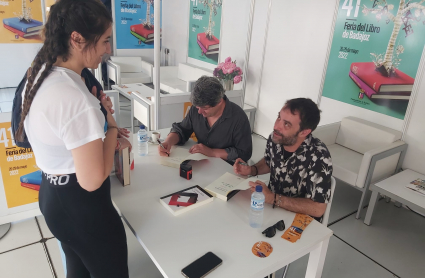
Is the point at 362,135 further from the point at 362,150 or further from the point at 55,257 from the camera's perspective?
the point at 55,257

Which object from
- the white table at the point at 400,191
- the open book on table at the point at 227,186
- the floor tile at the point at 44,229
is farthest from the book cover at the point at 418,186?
the floor tile at the point at 44,229

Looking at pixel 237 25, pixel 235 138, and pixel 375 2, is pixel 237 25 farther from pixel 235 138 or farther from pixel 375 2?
pixel 235 138

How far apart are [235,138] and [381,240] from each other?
1632 millimetres

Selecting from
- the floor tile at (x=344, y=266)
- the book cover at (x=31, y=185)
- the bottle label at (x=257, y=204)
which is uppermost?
the bottle label at (x=257, y=204)

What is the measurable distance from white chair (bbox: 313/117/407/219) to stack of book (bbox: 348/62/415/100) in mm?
340

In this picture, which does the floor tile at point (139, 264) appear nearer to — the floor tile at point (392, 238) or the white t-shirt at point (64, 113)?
the white t-shirt at point (64, 113)

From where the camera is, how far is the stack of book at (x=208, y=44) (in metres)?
5.26

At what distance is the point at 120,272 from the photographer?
1286mm

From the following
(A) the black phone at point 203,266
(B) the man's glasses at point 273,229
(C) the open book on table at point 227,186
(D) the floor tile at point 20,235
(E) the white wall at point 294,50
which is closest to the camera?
(A) the black phone at point 203,266

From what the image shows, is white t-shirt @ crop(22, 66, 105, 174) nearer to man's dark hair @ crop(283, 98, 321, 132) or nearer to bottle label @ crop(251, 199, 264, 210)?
bottle label @ crop(251, 199, 264, 210)

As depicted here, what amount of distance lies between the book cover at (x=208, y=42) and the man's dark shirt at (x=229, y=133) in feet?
10.6

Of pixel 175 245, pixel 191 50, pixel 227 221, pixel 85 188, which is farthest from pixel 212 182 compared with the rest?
pixel 191 50

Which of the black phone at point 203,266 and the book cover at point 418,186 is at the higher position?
the black phone at point 203,266

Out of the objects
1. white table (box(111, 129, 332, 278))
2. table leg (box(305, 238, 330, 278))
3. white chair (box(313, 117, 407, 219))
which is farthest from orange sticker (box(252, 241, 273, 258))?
white chair (box(313, 117, 407, 219))
